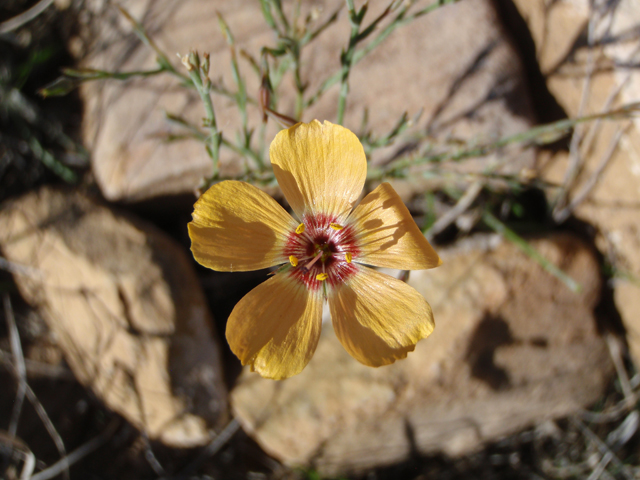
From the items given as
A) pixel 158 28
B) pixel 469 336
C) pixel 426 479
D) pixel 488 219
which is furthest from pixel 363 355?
pixel 158 28

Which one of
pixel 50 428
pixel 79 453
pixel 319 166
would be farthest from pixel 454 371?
pixel 50 428

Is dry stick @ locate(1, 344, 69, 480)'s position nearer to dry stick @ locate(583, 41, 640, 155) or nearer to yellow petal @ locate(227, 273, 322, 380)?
yellow petal @ locate(227, 273, 322, 380)

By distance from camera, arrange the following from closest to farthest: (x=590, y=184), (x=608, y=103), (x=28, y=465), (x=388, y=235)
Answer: (x=388, y=235) → (x=608, y=103) → (x=590, y=184) → (x=28, y=465)

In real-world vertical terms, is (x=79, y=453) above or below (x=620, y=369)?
above

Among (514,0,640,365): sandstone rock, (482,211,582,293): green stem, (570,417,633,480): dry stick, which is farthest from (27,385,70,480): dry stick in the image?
(514,0,640,365): sandstone rock

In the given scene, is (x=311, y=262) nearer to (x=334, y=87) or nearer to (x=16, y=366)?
(x=334, y=87)

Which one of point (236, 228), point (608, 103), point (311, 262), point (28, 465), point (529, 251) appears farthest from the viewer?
point (28, 465)

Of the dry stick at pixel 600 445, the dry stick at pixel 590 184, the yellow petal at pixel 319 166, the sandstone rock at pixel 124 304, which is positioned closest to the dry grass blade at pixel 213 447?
the sandstone rock at pixel 124 304
